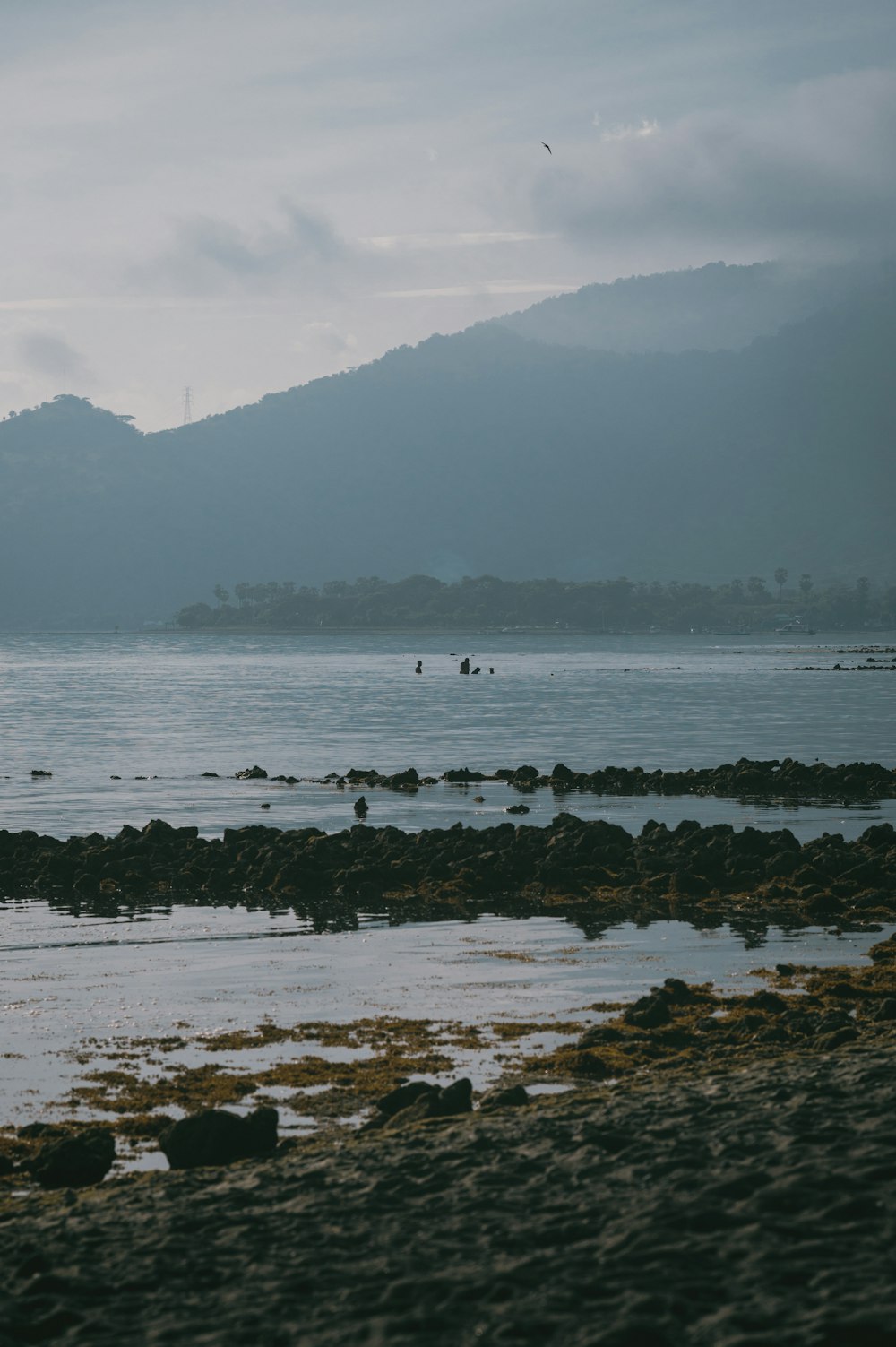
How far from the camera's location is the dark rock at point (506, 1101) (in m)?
14.2

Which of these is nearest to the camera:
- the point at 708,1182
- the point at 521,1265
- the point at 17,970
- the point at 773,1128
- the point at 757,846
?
the point at 521,1265

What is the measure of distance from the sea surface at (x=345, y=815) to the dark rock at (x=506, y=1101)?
1220 mm

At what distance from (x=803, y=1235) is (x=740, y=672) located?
14863 centimetres

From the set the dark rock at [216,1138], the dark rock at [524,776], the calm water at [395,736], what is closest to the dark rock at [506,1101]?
the dark rock at [216,1138]

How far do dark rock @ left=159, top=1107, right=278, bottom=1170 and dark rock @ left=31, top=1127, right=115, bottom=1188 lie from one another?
1.74ft

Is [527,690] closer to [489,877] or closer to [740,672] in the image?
[740,672]

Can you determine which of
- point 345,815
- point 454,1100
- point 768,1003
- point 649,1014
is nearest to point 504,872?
point 768,1003

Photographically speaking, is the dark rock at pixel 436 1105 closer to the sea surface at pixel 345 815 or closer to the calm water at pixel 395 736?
the sea surface at pixel 345 815

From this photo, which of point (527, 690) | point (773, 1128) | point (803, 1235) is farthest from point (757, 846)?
point (527, 690)

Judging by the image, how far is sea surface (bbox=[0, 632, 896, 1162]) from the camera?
19.2 m

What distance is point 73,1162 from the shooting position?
12.8m

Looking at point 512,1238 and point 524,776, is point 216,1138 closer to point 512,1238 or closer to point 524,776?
point 512,1238

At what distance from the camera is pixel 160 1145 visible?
13242mm

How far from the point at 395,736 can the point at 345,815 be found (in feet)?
109
